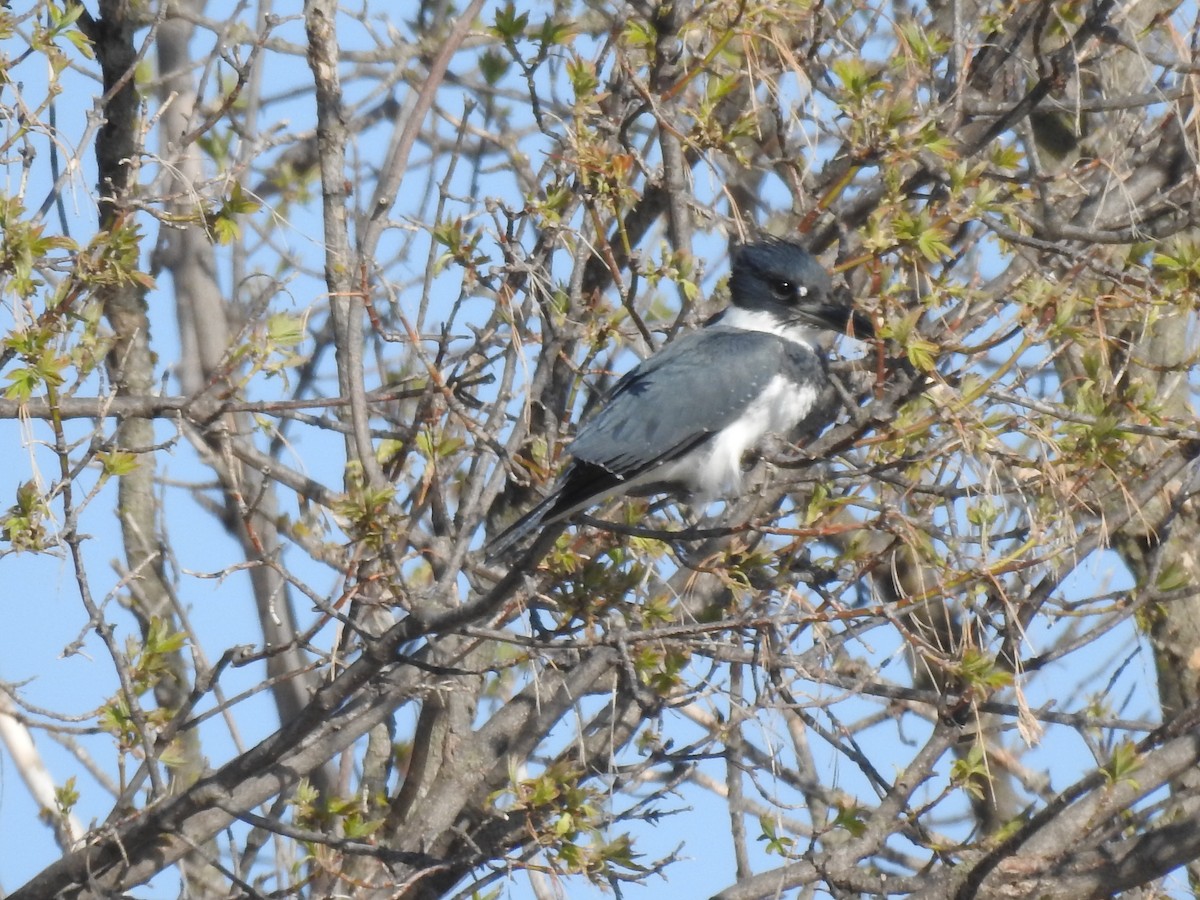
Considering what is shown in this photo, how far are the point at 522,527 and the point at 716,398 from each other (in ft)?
2.60

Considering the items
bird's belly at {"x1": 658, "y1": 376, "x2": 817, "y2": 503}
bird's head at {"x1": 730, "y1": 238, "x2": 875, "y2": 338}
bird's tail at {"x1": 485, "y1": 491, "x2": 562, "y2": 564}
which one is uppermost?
bird's head at {"x1": 730, "y1": 238, "x2": 875, "y2": 338}

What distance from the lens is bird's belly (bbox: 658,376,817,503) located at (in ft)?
12.5

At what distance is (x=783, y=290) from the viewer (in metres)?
4.17

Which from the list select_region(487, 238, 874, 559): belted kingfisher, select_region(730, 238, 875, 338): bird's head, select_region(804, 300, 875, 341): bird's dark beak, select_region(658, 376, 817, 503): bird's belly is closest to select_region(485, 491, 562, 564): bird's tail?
select_region(487, 238, 874, 559): belted kingfisher

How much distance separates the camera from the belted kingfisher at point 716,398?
142 inches

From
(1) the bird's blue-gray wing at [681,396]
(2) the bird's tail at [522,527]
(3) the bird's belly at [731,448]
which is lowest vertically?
(2) the bird's tail at [522,527]

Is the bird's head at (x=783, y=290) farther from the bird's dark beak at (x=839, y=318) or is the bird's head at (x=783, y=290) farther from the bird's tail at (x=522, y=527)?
the bird's tail at (x=522, y=527)

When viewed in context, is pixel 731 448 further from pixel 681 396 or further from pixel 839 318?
pixel 839 318

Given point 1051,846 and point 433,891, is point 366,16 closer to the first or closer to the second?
point 433,891

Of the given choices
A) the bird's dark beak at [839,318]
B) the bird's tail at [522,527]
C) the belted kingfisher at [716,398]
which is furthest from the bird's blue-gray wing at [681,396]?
the bird's tail at [522,527]

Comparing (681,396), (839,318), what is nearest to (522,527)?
(681,396)

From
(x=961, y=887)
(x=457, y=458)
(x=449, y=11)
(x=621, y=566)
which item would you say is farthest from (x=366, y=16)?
(x=961, y=887)

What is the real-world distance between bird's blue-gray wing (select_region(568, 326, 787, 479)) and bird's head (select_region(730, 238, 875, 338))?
0.16 metres

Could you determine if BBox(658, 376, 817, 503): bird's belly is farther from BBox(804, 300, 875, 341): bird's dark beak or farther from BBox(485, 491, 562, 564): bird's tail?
BBox(485, 491, 562, 564): bird's tail
